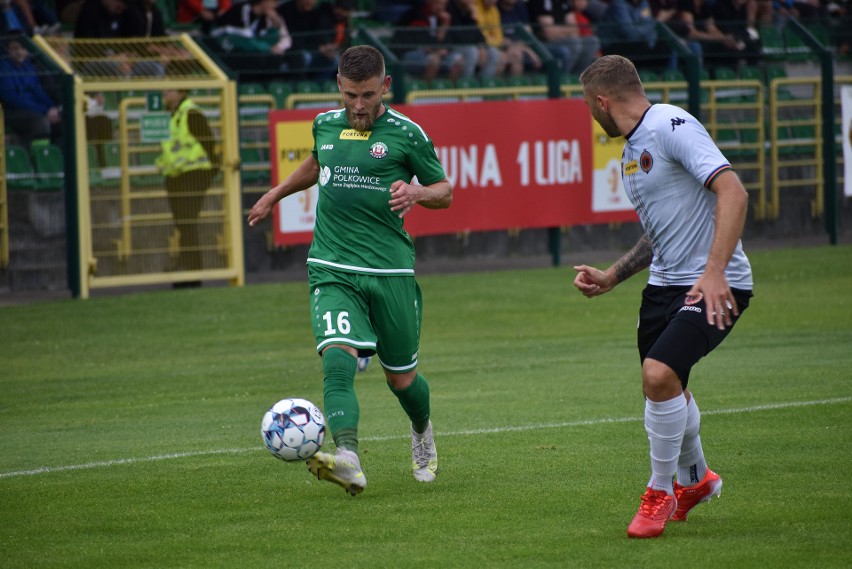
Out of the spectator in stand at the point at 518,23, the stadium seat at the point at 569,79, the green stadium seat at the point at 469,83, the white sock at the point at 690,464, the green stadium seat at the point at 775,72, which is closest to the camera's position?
the white sock at the point at 690,464

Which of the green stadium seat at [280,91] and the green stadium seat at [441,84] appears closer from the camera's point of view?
the green stadium seat at [280,91]

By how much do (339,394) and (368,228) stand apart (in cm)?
93

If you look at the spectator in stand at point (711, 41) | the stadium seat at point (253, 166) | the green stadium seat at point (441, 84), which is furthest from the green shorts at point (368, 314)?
the spectator in stand at point (711, 41)

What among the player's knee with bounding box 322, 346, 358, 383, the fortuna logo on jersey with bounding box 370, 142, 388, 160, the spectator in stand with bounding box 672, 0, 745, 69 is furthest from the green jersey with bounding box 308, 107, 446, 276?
the spectator in stand with bounding box 672, 0, 745, 69

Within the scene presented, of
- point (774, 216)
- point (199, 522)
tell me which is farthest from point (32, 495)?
point (774, 216)

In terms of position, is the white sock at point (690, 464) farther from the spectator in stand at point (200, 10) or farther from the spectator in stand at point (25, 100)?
the spectator in stand at point (200, 10)

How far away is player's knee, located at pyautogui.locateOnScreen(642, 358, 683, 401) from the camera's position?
6023 mm

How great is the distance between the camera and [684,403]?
6.09 metres

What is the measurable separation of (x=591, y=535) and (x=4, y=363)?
27.7 ft

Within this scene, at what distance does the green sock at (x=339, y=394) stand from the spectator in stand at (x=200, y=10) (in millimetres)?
15572

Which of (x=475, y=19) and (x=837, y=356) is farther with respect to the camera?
(x=475, y=19)

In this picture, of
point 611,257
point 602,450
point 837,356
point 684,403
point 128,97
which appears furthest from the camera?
point 611,257

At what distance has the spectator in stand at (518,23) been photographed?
2083 centimetres

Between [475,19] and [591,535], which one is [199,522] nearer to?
[591,535]
